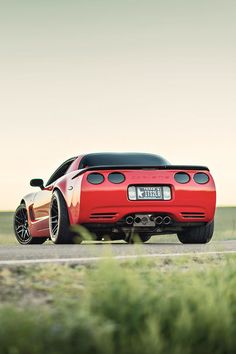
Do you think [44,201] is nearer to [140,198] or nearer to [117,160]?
[117,160]

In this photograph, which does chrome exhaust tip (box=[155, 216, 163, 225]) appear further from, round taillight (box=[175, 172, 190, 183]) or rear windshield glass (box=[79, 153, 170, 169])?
rear windshield glass (box=[79, 153, 170, 169])

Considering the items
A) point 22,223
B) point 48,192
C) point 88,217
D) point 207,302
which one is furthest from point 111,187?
point 207,302

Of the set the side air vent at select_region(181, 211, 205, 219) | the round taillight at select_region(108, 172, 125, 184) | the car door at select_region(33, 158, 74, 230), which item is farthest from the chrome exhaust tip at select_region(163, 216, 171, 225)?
the car door at select_region(33, 158, 74, 230)

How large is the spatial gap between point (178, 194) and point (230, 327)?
18.9 feet

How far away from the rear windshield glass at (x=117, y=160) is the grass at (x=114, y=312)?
18.3 ft

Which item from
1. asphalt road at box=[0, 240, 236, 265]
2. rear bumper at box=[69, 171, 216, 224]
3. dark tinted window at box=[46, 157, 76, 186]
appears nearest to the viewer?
asphalt road at box=[0, 240, 236, 265]

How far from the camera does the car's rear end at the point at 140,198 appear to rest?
9.12 m

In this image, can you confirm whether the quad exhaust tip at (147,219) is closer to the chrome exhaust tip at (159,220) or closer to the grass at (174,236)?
the chrome exhaust tip at (159,220)

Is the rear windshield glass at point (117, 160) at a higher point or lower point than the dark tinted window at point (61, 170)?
higher

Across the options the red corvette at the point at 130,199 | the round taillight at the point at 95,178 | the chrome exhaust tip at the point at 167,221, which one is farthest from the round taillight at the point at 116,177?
the chrome exhaust tip at the point at 167,221

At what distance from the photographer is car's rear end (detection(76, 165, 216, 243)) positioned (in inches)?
359

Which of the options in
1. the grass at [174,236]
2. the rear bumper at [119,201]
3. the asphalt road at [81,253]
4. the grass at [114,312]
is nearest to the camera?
the grass at [114,312]

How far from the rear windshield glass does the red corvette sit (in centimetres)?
1

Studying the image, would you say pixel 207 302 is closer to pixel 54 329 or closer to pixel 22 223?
pixel 54 329
